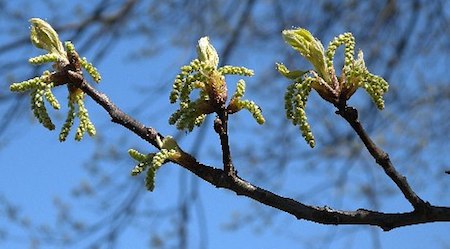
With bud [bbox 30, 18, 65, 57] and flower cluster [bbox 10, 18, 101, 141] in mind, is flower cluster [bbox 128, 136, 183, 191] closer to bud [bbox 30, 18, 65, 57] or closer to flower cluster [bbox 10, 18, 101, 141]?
flower cluster [bbox 10, 18, 101, 141]

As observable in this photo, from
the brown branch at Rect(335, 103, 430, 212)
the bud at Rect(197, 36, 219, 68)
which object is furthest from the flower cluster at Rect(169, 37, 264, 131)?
the brown branch at Rect(335, 103, 430, 212)

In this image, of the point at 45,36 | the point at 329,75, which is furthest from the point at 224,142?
the point at 45,36

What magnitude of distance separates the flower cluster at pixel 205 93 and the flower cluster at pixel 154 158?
4 centimetres

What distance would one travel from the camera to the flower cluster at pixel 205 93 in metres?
1.05

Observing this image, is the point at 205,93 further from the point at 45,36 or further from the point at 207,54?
the point at 45,36

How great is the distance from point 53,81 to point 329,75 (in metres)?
0.41

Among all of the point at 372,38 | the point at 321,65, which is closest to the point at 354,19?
the point at 372,38

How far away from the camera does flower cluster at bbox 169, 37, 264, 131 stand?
3.43ft

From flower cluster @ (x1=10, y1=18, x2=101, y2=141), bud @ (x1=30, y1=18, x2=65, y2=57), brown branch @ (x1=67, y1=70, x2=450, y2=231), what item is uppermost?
bud @ (x1=30, y1=18, x2=65, y2=57)

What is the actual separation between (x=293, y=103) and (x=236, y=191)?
154mm

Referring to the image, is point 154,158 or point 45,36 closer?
point 154,158

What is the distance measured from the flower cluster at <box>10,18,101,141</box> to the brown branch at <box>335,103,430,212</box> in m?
0.37

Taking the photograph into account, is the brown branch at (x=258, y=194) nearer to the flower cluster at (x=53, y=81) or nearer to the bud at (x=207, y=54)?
the flower cluster at (x=53, y=81)

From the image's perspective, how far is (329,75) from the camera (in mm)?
1105
